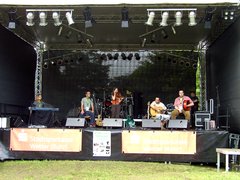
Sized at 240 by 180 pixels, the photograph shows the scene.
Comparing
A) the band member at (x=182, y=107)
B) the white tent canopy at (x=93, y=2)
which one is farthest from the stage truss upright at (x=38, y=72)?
the white tent canopy at (x=93, y=2)

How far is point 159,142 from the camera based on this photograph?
9.39m

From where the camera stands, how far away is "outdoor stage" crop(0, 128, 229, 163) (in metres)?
9.34

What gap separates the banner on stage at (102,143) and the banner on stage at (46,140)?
357 mm

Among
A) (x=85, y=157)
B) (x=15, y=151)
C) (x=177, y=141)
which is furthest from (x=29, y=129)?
(x=177, y=141)

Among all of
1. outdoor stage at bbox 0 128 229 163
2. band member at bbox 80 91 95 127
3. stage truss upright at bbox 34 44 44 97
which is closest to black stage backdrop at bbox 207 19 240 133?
outdoor stage at bbox 0 128 229 163

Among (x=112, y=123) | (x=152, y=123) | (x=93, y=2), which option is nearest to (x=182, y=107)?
(x=152, y=123)

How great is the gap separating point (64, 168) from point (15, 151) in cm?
167

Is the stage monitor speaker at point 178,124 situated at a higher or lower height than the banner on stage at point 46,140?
higher

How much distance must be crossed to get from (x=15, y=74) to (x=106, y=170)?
5.66m

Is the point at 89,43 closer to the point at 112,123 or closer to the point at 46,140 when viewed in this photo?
the point at 112,123

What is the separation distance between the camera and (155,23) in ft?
38.6

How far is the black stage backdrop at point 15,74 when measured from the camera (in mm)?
11398

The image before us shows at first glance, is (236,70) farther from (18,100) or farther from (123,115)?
(18,100)

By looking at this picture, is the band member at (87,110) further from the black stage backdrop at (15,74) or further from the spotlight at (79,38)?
the spotlight at (79,38)
